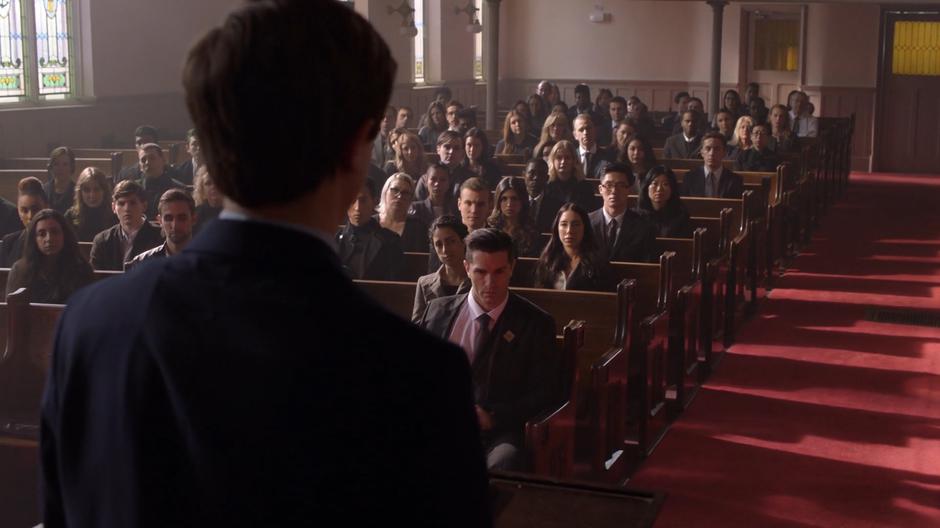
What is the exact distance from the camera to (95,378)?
1121mm

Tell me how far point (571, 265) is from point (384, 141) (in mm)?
5794

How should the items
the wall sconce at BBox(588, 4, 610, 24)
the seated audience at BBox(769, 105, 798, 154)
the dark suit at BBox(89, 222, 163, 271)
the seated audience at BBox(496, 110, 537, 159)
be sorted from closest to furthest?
the dark suit at BBox(89, 222, 163, 271) < the seated audience at BBox(496, 110, 537, 159) < the seated audience at BBox(769, 105, 798, 154) < the wall sconce at BBox(588, 4, 610, 24)

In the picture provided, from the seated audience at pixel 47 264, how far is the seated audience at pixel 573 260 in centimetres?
233

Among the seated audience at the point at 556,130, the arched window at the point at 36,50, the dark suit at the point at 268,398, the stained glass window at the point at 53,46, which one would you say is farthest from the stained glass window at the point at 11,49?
the dark suit at the point at 268,398

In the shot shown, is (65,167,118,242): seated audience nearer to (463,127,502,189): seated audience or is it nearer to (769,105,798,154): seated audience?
(463,127,502,189): seated audience

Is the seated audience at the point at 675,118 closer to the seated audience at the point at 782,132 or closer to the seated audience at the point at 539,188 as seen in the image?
the seated audience at the point at 782,132

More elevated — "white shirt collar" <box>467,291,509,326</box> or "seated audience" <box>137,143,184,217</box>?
"seated audience" <box>137,143,184,217</box>

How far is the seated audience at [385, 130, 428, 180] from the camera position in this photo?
375 inches

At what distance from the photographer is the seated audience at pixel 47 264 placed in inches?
238

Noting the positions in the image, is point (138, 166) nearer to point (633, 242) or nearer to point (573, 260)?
point (633, 242)

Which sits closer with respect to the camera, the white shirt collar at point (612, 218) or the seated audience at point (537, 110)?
the white shirt collar at point (612, 218)

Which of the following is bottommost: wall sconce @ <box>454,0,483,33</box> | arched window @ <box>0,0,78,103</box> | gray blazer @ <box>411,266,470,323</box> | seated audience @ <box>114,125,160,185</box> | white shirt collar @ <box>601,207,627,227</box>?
gray blazer @ <box>411,266,470,323</box>

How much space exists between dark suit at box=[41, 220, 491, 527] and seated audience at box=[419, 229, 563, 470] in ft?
11.2

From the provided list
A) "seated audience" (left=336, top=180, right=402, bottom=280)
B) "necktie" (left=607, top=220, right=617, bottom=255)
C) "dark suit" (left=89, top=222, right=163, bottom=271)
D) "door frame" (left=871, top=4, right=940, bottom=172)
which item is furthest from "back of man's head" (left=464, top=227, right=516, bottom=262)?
"door frame" (left=871, top=4, right=940, bottom=172)
